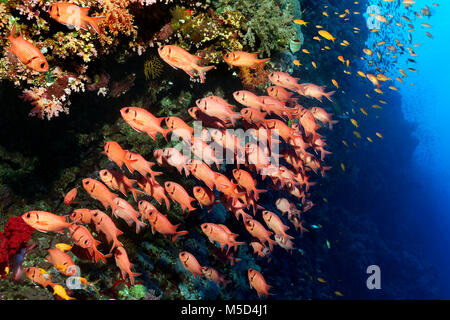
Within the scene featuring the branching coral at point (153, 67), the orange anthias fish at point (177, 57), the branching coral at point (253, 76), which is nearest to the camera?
the orange anthias fish at point (177, 57)

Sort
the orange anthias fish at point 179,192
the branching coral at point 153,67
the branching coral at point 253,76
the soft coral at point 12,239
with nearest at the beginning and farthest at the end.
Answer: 1. the orange anthias fish at point 179,192
2. the soft coral at point 12,239
3. the branching coral at point 153,67
4. the branching coral at point 253,76

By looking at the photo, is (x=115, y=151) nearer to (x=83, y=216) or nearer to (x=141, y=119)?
(x=141, y=119)

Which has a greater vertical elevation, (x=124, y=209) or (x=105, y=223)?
(x=124, y=209)

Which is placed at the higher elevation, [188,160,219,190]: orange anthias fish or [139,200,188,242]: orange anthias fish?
[188,160,219,190]: orange anthias fish

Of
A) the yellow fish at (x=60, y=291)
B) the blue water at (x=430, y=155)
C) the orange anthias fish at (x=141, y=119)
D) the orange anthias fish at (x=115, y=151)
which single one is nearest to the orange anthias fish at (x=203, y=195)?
the orange anthias fish at (x=115, y=151)

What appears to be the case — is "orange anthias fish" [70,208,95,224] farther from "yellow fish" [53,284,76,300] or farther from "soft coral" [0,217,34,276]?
"soft coral" [0,217,34,276]

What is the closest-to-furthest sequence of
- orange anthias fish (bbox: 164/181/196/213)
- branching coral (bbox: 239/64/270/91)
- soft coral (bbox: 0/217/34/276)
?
orange anthias fish (bbox: 164/181/196/213) → soft coral (bbox: 0/217/34/276) → branching coral (bbox: 239/64/270/91)

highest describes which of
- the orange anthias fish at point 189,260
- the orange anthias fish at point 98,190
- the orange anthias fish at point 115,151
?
the orange anthias fish at point 115,151

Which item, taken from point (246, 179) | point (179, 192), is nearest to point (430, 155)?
point (246, 179)

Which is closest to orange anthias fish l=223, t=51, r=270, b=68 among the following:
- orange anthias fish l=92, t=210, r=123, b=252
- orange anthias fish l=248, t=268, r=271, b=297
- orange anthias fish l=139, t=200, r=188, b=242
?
orange anthias fish l=139, t=200, r=188, b=242

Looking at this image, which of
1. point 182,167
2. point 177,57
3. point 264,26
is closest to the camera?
point 177,57

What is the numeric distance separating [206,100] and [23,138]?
411 cm

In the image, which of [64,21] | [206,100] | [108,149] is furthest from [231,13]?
[108,149]

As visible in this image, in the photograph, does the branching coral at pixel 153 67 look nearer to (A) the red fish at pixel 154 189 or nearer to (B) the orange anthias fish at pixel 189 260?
(A) the red fish at pixel 154 189
